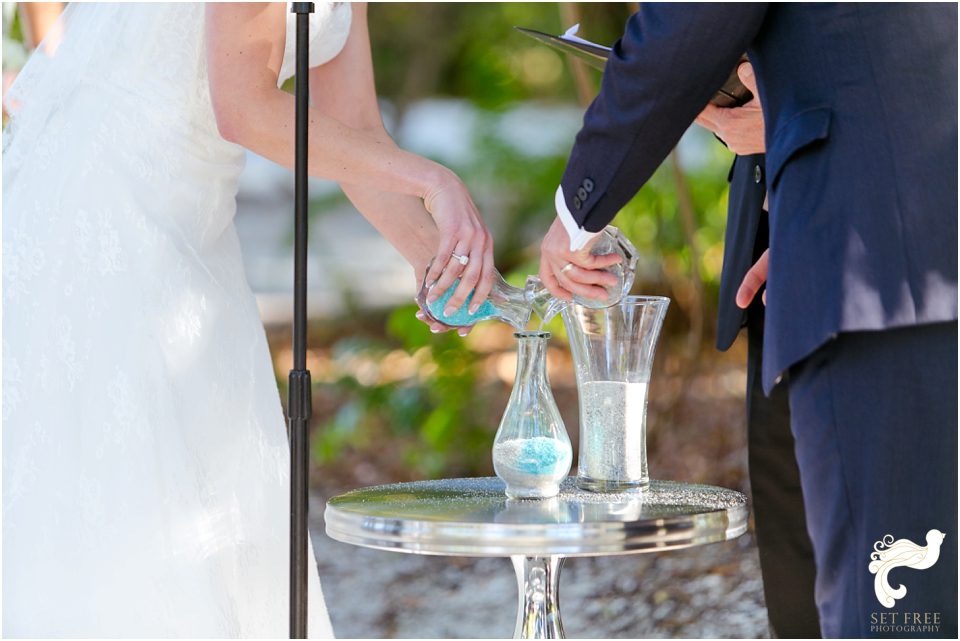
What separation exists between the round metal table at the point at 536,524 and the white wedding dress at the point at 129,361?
355 millimetres

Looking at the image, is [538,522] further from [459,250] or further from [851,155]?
[851,155]

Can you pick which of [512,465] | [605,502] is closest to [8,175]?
[512,465]

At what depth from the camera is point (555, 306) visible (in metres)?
2.25

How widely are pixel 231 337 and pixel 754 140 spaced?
3.73ft

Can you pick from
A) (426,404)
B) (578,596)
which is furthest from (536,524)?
(426,404)

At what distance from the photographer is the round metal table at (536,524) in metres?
1.83

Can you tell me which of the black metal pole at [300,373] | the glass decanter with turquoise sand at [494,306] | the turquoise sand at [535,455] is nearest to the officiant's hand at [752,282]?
the glass decanter with turquoise sand at [494,306]

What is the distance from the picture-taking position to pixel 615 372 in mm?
2111

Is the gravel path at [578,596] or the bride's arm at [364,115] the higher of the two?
the bride's arm at [364,115]

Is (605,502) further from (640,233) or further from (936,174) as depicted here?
(640,233)

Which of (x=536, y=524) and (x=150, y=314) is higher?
(x=150, y=314)

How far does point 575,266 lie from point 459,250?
222 millimetres

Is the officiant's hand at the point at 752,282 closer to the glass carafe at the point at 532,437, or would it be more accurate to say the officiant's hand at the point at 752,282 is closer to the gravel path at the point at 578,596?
the glass carafe at the point at 532,437

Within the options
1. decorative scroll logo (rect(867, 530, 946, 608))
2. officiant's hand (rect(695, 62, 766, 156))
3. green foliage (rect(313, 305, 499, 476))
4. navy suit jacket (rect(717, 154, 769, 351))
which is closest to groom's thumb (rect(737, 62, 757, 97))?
officiant's hand (rect(695, 62, 766, 156))
